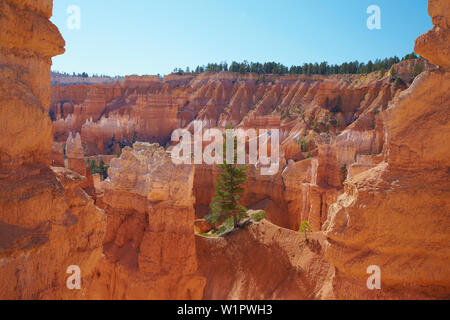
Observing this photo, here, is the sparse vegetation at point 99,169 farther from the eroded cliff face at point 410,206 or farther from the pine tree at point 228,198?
the eroded cliff face at point 410,206

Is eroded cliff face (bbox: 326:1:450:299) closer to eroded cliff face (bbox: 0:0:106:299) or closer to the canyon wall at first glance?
eroded cliff face (bbox: 0:0:106:299)

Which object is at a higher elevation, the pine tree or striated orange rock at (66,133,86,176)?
striated orange rock at (66,133,86,176)

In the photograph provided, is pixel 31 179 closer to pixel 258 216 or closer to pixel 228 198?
pixel 228 198

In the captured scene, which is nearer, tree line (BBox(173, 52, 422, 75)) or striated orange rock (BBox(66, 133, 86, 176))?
striated orange rock (BBox(66, 133, 86, 176))

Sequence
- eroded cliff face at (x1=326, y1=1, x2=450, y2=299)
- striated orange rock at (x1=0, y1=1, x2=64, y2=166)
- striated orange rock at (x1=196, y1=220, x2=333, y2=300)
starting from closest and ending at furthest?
striated orange rock at (x1=0, y1=1, x2=64, y2=166) < eroded cliff face at (x1=326, y1=1, x2=450, y2=299) < striated orange rock at (x1=196, y1=220, x2=333, y2=300)

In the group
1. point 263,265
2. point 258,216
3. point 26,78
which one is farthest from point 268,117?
point 26,78

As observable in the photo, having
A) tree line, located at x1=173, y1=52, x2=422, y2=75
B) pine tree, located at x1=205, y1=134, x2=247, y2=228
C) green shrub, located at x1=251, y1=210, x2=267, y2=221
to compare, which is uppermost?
tree line, located at x1=173, y1=52, x2=422, y2=75

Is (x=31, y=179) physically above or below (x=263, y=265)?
above

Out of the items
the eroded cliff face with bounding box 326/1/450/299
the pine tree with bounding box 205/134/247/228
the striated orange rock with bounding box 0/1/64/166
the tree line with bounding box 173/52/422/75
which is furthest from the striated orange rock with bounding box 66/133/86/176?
the tree line with bounding box 173/52/422/75

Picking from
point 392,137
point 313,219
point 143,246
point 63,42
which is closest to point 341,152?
point 313,219
